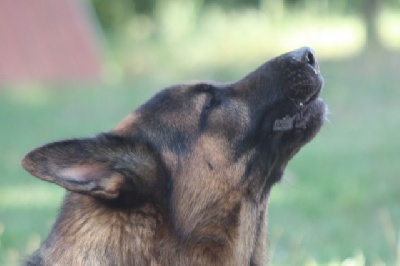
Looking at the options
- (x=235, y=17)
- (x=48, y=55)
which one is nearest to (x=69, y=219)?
(x=48, y=55)

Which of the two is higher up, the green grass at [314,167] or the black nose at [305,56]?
the black nose at [305,56]

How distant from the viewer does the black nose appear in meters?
5.45

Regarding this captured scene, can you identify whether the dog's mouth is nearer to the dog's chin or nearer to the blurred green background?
the dog's chin

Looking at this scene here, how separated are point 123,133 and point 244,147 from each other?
0.61 meters

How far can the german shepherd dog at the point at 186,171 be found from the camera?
4.86 metres

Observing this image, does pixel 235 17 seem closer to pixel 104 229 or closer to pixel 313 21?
pixel 313 21

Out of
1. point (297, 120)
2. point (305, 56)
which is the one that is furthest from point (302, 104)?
point (305, 56)

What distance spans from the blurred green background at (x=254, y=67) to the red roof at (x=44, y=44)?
394 millimetres

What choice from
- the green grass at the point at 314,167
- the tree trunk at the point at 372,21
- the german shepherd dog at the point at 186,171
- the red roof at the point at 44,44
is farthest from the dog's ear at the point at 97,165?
the tree trunk at the point at 372,21

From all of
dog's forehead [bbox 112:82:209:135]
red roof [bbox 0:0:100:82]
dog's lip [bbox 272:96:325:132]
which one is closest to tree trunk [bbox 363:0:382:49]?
red roof [bbox 0:0:100:82]

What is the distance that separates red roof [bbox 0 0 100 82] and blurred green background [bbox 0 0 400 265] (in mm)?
394

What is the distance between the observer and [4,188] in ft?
36.4

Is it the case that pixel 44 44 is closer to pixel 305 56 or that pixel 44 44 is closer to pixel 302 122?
pixel 305 56

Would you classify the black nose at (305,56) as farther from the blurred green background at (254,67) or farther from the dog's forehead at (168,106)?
the blurred green background at (254,67)
